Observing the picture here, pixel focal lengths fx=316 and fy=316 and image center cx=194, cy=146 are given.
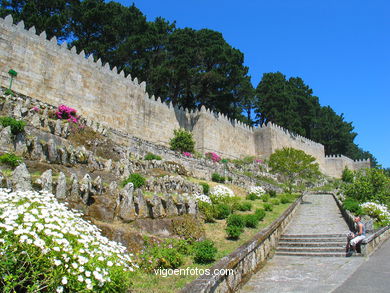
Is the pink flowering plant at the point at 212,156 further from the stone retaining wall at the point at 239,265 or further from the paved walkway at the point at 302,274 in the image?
the stone retaining wall at the point at 239,265

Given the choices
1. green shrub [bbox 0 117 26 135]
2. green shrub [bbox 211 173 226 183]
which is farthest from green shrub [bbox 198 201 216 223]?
green shrub [bbox 211 173 226 183]

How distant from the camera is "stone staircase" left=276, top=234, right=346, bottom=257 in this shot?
9.80 m

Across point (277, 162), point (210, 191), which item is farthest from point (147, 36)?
point (210, 191)

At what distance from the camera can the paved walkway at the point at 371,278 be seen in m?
5.96

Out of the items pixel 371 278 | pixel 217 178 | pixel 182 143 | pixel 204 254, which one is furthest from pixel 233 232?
pixel 182 143

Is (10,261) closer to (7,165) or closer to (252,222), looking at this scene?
(7,165)

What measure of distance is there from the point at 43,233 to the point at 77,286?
807mm

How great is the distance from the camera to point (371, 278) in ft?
22.3

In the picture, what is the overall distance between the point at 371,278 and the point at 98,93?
21.9 m

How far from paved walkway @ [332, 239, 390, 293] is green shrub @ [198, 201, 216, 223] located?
5006 mm

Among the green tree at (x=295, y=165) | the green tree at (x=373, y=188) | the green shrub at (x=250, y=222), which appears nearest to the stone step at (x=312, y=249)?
the green shrub at (x=250, y=222)

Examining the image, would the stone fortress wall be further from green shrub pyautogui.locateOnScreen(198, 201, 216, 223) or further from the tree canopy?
green shrub pyautogui.locateOnScreen(198, 201, 216, 223)

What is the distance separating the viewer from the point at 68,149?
38.7 feet

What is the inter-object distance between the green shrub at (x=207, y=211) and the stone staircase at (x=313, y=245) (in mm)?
2525
